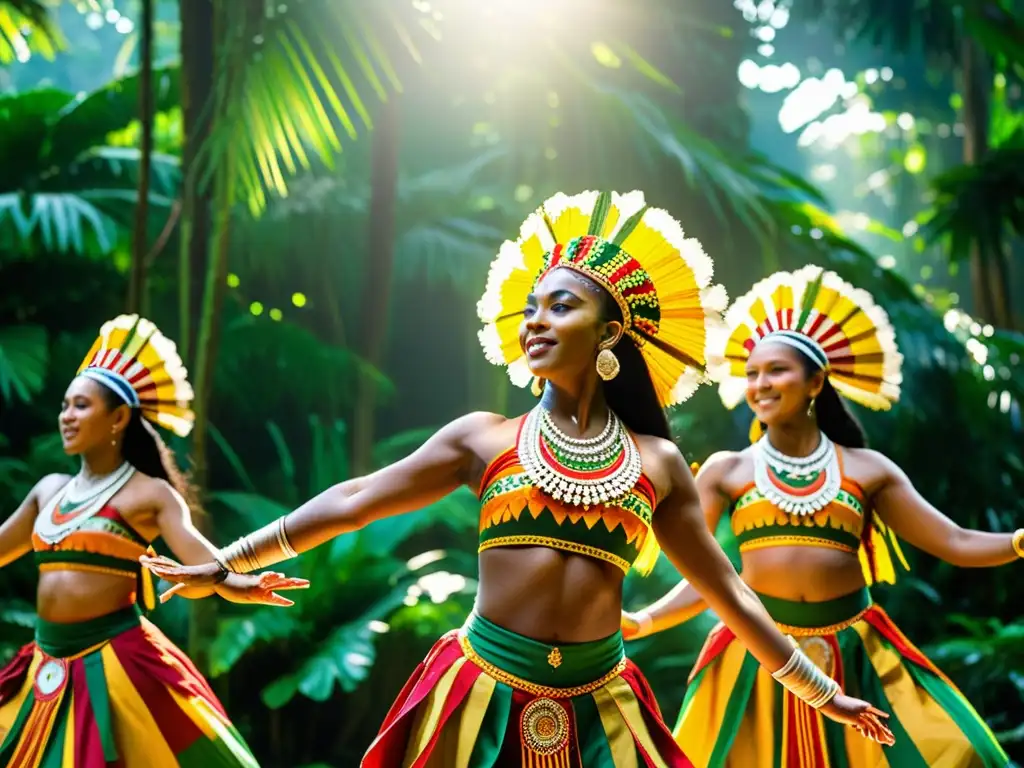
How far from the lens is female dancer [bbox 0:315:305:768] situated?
3.84 meters

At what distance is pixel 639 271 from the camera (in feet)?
9.93

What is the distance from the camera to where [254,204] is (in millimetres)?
6141

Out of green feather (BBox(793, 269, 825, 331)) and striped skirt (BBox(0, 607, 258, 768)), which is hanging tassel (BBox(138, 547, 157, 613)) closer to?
striped skirt (BBox(0, 607, 258, 768))

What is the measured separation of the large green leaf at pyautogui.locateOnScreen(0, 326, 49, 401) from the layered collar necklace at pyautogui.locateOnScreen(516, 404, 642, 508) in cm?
538

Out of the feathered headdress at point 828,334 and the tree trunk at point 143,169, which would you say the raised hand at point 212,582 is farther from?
the tree trunk at point 143,169

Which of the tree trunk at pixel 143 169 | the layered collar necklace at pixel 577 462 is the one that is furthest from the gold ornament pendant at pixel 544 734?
the tree trunk at pixel 143 169

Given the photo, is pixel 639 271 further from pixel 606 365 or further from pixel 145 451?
pixel 145 451

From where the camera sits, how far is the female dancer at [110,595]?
12.6ft

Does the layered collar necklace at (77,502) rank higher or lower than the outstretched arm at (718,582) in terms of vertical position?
higher

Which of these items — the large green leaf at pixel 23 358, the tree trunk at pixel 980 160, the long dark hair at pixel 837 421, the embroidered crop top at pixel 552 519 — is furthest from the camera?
the tree trunk at pixel 980 160

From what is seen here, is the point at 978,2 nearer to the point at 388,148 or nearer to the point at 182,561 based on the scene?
the point at 388,148

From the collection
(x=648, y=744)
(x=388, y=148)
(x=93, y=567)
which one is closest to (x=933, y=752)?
(x=648, y=744)

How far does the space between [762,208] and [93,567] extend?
5.88 m

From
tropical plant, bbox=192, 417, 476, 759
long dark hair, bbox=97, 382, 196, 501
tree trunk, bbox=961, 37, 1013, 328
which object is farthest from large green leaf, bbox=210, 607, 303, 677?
tree trunk, bbox=961, 37, 1013, 328
